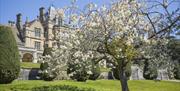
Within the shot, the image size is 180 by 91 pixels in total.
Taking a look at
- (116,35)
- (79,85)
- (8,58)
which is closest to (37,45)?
(8,58)

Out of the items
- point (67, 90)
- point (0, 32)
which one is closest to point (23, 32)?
point (0, 32)

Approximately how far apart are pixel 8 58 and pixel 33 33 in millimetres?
38030

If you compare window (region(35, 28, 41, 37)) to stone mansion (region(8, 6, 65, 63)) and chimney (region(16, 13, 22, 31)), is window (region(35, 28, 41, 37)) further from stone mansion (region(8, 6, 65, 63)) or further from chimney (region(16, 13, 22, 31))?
chimney (region(16, 13, 22, 31))

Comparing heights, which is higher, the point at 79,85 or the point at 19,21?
the point at 19,21

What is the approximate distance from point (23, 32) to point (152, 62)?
153ft

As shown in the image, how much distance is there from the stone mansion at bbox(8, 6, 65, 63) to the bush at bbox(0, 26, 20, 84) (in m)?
31.3

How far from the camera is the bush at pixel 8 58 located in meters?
23.9

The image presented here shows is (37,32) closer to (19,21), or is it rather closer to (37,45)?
(37,45)

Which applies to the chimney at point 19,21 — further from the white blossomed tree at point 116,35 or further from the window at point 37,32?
the white blossomed tree at point 116,35

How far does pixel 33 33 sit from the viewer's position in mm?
62000

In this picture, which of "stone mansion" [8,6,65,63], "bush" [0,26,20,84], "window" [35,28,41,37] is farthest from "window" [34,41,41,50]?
"bush" [0,26,20,84]

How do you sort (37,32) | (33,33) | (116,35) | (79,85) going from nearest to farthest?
(116,35) → (79,85) → (33,33) → (37,32)

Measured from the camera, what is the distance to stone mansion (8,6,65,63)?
191ft

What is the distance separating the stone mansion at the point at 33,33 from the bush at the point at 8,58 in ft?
103
